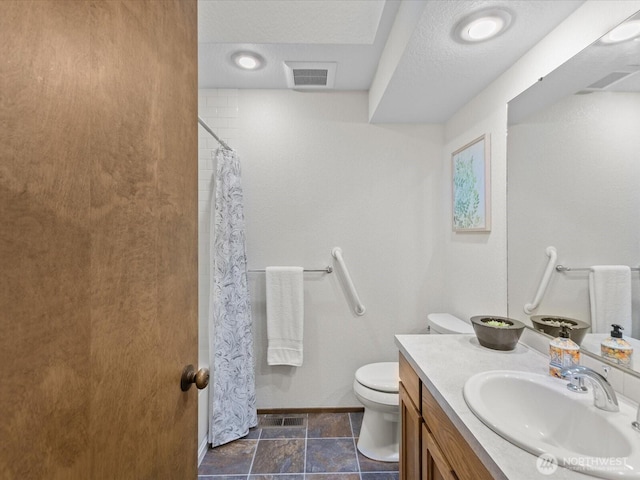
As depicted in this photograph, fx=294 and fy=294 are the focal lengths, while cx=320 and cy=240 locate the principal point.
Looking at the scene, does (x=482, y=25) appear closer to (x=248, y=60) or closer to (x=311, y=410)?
(x=248, y=60)

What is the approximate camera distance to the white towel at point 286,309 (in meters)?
2.09

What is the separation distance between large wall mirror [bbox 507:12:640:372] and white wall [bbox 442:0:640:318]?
0.07 meters

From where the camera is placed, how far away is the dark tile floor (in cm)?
163

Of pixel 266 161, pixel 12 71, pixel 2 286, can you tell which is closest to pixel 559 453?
pixel 2 286

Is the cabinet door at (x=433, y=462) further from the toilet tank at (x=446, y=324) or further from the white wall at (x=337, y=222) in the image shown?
the white wall at (x=337, y=222)

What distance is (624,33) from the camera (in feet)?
3.12

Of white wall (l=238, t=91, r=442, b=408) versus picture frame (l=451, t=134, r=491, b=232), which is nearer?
picture frame (l=451, t=134, r=491, b=232)

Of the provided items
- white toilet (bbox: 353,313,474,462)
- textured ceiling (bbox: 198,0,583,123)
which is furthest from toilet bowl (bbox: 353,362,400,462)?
textured ceiling (bbox: 198,0,583,123)

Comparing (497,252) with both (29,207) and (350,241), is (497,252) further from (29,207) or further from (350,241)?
(29,207)

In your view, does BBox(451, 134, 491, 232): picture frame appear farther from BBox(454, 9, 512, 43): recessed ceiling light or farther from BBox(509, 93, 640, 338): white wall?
BBox(454, 9, 512, 43): recessed ceiling light

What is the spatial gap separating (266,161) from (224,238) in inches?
27.3

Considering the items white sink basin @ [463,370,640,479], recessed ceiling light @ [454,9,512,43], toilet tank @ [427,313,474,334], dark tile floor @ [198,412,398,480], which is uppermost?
recessed ceiling light @ [454,9,512,43]

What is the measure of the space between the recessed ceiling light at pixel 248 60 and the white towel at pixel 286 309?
134 cm

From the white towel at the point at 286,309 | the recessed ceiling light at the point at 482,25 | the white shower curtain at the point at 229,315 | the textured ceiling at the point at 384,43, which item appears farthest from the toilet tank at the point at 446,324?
the recessed ceiling light at the point at 482,25
